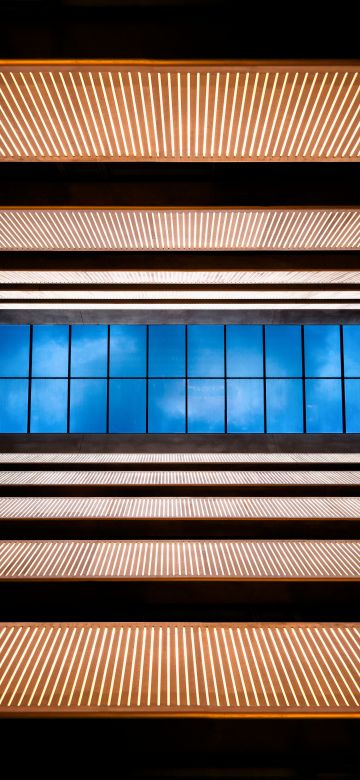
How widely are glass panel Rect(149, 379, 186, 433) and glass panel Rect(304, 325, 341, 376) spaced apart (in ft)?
14.3

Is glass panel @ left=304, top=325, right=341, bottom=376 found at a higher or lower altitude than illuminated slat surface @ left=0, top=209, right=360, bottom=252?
lower

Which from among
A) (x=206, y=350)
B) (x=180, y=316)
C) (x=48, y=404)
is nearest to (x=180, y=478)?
(x=180, y=316)

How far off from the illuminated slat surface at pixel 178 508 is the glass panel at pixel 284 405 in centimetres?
553

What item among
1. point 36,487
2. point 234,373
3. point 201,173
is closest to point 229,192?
point 201,173

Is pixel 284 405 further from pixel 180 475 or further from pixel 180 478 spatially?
pixel 180 478

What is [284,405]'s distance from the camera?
15.1 m

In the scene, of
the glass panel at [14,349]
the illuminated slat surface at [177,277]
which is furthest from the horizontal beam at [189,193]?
the glass panel at [14,349]

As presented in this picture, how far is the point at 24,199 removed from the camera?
20.6 ft

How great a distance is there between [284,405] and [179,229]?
9591 mm

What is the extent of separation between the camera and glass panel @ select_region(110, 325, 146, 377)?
14648mm

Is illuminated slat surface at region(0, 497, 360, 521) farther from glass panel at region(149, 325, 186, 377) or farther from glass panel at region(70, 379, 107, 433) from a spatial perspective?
glass panel at region(149, 325, 186, 377)

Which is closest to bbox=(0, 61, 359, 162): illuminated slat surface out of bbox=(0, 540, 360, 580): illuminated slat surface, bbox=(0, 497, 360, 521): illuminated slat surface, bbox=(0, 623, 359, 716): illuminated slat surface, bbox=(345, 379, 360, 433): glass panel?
bbox=(0, 623, 359, 716): illuminated slat surface

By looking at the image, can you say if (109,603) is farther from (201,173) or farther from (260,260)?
(201,173)
